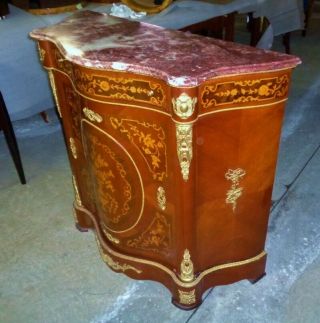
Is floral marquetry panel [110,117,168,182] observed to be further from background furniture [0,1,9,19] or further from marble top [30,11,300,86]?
background furniture [0,1,9,19]

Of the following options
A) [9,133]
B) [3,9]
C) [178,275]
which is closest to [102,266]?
[178,275]

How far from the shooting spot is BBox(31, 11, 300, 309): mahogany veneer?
1.00 m

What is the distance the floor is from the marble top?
840 mm

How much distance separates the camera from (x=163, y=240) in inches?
51.6

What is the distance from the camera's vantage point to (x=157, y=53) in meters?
1.09

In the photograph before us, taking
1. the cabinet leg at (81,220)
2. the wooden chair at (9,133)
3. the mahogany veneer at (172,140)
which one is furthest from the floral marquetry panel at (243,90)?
the wooden chair at (9,133)

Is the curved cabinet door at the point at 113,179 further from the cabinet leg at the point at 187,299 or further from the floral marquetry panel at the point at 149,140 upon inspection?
the cabinet leg at the point at 187,299

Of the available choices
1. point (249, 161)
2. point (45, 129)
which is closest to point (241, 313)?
point (249, 161)

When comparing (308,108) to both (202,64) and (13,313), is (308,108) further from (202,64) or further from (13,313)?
(13,313)

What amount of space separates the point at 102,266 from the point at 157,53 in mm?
891

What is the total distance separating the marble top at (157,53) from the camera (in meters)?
0.97

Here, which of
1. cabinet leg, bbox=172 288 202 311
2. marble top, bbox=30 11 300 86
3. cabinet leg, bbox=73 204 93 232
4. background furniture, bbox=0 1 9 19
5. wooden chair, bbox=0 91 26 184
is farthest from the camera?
background furniture, bbox=0 1 9 19

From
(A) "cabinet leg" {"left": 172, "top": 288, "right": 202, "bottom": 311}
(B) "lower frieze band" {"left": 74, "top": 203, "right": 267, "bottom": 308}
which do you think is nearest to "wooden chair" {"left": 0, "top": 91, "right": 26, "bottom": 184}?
(B) "lower frieze band" {"left": 74, "top": 203, "right": 267, "bottom": 308}

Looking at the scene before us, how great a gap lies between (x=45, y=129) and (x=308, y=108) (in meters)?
1.80
